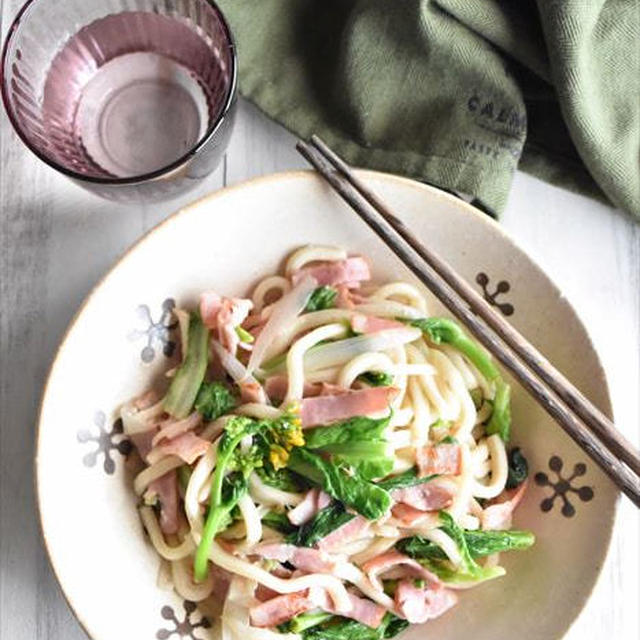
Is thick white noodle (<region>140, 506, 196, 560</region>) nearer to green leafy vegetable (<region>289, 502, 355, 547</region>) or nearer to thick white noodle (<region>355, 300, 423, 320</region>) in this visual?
green leafy vegetable (<region>289, 502, 355, 547</region>)

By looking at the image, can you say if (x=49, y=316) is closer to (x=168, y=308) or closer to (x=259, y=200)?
(x=168, y=308)

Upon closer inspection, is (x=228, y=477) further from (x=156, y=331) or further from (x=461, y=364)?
(x=461, y=364)

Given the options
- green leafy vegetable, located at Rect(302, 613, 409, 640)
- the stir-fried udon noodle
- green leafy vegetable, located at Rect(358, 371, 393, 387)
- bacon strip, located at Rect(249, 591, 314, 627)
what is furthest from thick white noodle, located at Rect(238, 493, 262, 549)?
green leafy vegetable, located at Rect(358, 371, 393, 387)

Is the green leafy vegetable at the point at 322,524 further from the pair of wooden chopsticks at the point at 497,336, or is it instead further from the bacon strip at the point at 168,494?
the pair of wooden chopsticks at the point at 497,336

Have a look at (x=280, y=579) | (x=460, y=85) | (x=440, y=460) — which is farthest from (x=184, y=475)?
(x=460, y=85)

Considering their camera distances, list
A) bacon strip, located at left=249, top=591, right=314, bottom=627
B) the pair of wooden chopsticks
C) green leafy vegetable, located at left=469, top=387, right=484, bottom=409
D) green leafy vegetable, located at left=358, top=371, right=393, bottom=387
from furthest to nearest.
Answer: green leafy vegetable, located at left=469, top=387, right=484, bottom=409
green leafy vegetable, located at left=358, top=371, right=393, bottom=387
bacon strip, located at left=249, top=591, right=314, bottom=627
the pair of wooden chopsticks

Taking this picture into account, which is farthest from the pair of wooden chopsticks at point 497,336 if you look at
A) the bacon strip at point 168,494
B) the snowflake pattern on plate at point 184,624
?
the snowflake pattern on plate at point 184,624
